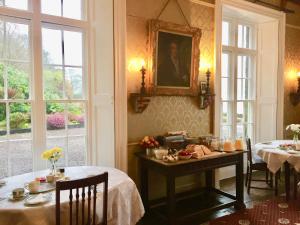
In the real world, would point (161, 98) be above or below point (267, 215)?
above

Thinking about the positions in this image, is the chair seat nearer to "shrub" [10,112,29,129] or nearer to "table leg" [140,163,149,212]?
"table leg" [140,163,149,212]

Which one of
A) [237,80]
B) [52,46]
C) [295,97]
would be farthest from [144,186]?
[295,97]

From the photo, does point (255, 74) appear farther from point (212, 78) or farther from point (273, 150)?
point (273, 150)

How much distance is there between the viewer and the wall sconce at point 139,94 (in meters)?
3.33

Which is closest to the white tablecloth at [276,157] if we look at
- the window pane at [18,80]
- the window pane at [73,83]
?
the window pane at [73,83]

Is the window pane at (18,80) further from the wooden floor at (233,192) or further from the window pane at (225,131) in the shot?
the window pane at (225,131)

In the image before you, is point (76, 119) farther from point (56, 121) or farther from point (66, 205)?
point (66, 205)

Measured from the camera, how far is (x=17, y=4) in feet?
9.46

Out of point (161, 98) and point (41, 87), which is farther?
point (161, 98)

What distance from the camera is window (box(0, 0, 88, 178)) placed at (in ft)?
9.39

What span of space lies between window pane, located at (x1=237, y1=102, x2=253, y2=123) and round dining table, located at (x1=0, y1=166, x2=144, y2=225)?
345 centimetres

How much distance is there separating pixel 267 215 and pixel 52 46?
11.6 ft

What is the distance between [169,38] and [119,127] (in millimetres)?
1471

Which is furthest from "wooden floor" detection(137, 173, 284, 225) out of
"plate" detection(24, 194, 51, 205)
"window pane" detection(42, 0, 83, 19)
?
"window pane" detection(42, 0, 83, 19)
